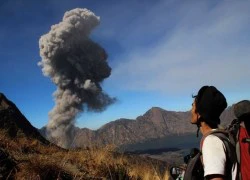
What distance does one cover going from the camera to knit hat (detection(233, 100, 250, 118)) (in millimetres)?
2939

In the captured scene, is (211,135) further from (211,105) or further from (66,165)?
(66,165)

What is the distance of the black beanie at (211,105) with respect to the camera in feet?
9.45

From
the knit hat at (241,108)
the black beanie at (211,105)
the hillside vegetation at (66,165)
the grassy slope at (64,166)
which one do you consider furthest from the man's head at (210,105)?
the grassy slope at (64,166)

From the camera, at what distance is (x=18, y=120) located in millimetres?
45219

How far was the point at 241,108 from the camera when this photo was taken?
2.98 metres

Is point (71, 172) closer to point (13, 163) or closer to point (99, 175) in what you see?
point (99, 175)

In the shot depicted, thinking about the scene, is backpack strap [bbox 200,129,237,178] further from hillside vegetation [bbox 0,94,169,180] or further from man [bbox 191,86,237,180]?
hillside vegetation [bbox 0,94,169,180]

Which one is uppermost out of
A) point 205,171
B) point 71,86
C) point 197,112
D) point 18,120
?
point 71,86

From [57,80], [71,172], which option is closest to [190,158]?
[71,172]

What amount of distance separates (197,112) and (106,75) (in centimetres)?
8354

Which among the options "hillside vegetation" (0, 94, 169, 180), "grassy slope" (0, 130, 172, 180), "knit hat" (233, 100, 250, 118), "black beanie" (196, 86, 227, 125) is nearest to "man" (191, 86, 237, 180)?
"black beanie" (196, 86, 227, 125)

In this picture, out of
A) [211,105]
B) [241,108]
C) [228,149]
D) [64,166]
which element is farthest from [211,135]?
[64,166]

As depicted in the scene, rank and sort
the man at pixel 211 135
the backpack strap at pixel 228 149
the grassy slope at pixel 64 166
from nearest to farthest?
the man at pixel 211 135
the backpack strap at pixel 228 149
the grassy slope at pixel 64 166

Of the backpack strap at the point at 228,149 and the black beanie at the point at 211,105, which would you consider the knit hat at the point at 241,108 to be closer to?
the black beanie at the point at 211,105
